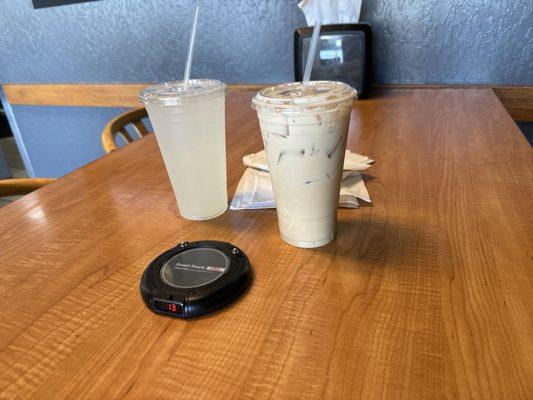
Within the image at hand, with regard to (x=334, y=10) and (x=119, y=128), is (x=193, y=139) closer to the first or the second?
(x=119, y=128)

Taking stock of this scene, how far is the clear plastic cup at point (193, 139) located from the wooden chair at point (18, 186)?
0.53m

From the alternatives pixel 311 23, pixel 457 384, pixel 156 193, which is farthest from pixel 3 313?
pixel 311 23

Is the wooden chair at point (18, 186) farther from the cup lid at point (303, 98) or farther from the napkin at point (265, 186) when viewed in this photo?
the cup lid at point (303, 98)

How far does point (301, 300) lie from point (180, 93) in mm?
398

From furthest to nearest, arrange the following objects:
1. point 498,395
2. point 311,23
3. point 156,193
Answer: point 311,23, point 156,193, point 498,395

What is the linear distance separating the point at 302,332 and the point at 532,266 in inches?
13.6

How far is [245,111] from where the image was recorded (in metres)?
1.56

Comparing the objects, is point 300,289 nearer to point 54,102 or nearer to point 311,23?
point 311,23

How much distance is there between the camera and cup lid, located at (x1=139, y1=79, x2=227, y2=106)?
686 mm

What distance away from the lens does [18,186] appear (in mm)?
1111

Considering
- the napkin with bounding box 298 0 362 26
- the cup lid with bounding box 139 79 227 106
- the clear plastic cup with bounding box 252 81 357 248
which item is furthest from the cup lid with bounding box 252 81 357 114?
the napkin with bounding box 298 0 362 26

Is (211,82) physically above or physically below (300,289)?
above

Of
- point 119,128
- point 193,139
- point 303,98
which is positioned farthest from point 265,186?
point 119,128

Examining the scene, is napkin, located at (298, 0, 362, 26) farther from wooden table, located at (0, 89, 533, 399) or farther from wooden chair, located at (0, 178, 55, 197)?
wooden chair, located at (0, 178, 55, 197)
